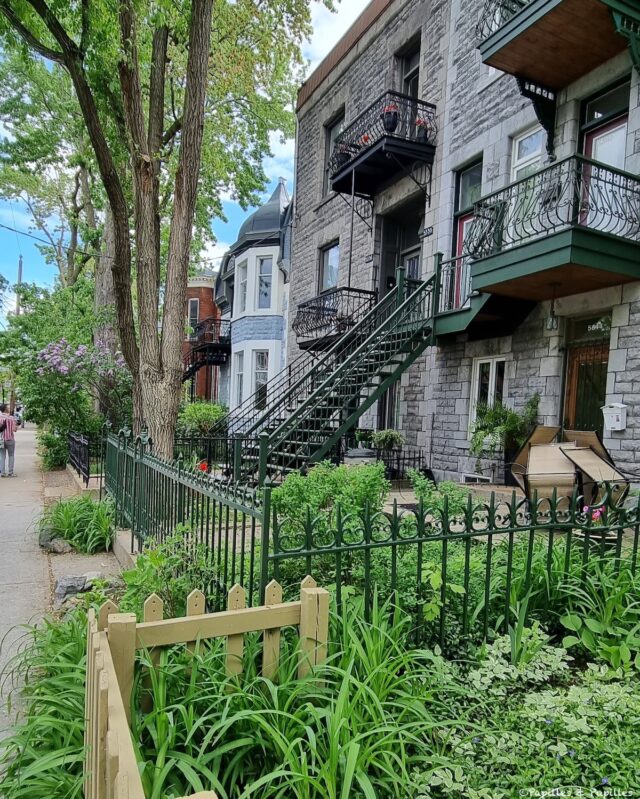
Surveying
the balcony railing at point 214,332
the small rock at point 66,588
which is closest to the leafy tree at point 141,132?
the small rock at point 66,588

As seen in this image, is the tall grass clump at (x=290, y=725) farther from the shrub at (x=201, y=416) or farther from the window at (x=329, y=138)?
the window at (x=329, y=138)

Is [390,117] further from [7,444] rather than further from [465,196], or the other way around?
[7,444]

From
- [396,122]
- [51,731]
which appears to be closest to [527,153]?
[396,122]

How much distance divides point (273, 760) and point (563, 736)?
126 cm

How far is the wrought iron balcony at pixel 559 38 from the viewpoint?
21.8ft

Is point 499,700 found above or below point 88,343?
below

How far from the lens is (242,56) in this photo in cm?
1187

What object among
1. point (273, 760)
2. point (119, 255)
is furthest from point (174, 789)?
point (119, 255)

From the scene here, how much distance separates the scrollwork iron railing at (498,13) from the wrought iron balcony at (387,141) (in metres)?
1.74

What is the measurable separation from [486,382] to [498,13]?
646 centimetres

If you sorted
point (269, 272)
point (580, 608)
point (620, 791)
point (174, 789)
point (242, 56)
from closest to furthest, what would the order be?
point (174, 789) → point (620, 791) → point (580, 608) → point (242, 56) → point (269, 272)

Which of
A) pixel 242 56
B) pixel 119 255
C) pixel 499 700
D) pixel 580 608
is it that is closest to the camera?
pixel 499 700

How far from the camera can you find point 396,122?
1066 centimetres

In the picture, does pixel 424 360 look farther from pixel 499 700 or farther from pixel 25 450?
pixel 25 450
